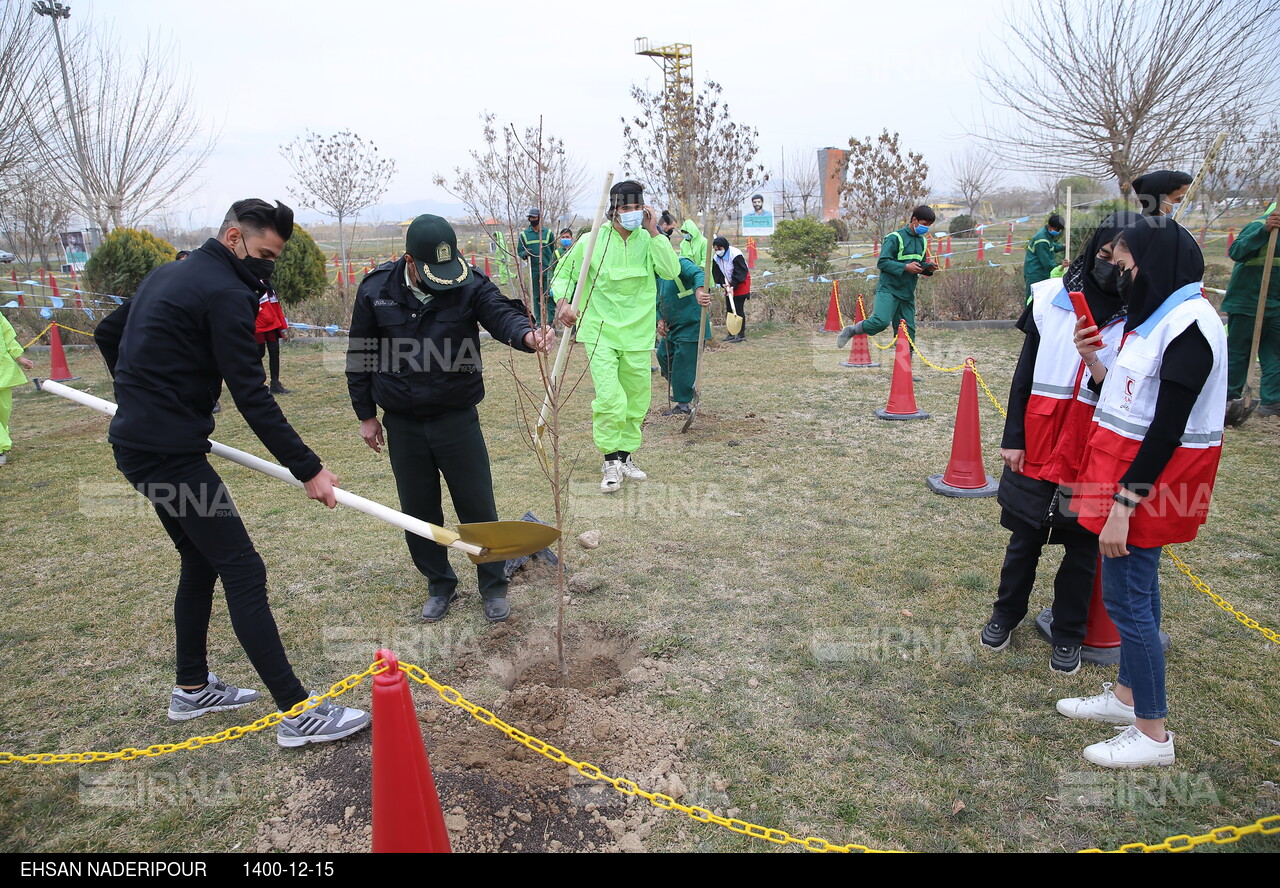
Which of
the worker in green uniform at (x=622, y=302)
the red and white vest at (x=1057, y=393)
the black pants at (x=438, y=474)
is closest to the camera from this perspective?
the red and white vest at (x=1057, y=393)

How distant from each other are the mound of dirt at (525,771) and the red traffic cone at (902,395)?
482 cm

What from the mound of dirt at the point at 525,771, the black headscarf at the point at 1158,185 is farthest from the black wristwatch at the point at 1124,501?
the mound of dirt at the point at 525,771

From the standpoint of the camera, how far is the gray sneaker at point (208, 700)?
311 cm

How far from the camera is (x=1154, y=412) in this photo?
2436 mm

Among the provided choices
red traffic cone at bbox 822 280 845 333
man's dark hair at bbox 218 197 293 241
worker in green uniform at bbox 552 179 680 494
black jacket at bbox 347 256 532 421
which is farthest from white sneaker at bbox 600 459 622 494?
red traffic cone at bbox 822 280 845 333

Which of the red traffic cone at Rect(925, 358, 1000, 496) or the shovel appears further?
the red traffic cone at Rect(925, 358, 1000, 496)

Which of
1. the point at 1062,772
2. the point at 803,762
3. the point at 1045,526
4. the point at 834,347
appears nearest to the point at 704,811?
the point at 803,762

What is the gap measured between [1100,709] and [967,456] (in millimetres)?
2673

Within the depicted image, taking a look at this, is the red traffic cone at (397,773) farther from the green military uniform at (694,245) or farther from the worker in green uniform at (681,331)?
the green military uniform at (694,245)

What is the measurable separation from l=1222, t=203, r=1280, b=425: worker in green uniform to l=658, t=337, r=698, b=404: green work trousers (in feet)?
15.6

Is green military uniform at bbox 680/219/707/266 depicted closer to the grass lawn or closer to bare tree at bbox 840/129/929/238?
the grass lawn

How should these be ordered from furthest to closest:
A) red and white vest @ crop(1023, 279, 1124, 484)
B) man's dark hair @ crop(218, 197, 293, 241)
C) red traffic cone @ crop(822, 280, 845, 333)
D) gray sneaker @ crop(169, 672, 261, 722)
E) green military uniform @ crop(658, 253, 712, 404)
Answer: red traffic cone @ crop(822, 280, 845, 333) → green military uniform @ crop(658, 253, 712, 404) → gray sneaker @ crop(169, 672, 261, 722) → red and white vest @ crop(1023, 279, 1124, 484) → man's dark hair @ crop(218, 197, 293, 241)

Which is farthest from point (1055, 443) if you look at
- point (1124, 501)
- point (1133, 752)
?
point (1133, 752)

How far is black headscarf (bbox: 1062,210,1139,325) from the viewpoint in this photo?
282 centimetres
